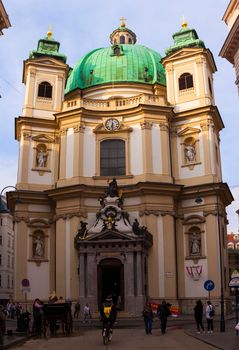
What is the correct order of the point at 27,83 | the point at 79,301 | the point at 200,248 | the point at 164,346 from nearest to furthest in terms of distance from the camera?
the point at 164,346
the point at 79,301
the point at 200,248
the point at 27,83

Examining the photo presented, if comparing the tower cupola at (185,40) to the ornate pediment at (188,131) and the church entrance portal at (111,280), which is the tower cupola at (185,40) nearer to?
the ornate pediment at (188,131)

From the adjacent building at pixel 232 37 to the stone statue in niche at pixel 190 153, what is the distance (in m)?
19.1

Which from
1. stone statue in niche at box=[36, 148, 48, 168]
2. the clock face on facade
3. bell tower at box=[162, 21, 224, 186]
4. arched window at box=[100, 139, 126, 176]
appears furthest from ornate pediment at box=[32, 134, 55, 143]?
bell tower at box=[162, 21, 224, 186]

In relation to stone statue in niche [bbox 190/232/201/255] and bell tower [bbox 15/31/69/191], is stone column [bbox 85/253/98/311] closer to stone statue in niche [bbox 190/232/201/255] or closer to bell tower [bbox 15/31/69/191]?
stone statue in niche [bbox 190/232/201/255]

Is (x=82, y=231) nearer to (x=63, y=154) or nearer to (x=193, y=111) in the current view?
(x=63, y=154)

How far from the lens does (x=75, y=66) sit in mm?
52188

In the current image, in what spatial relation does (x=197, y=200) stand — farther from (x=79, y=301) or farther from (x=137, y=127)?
(x=79, y=301)

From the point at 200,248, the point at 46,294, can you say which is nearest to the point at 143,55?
the point at 200,248

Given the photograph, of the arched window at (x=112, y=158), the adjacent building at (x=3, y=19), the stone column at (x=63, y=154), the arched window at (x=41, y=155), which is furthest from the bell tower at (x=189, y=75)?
the adjacent building at (x=3, y=19)

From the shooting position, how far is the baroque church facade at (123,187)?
3809 centimetres

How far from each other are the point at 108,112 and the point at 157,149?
18.3ft

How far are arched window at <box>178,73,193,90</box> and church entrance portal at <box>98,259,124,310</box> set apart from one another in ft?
56.5

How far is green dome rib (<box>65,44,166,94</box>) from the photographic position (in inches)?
1919

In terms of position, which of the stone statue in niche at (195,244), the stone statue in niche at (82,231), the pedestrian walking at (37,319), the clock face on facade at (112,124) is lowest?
the pedestrian walking at (37,319)
